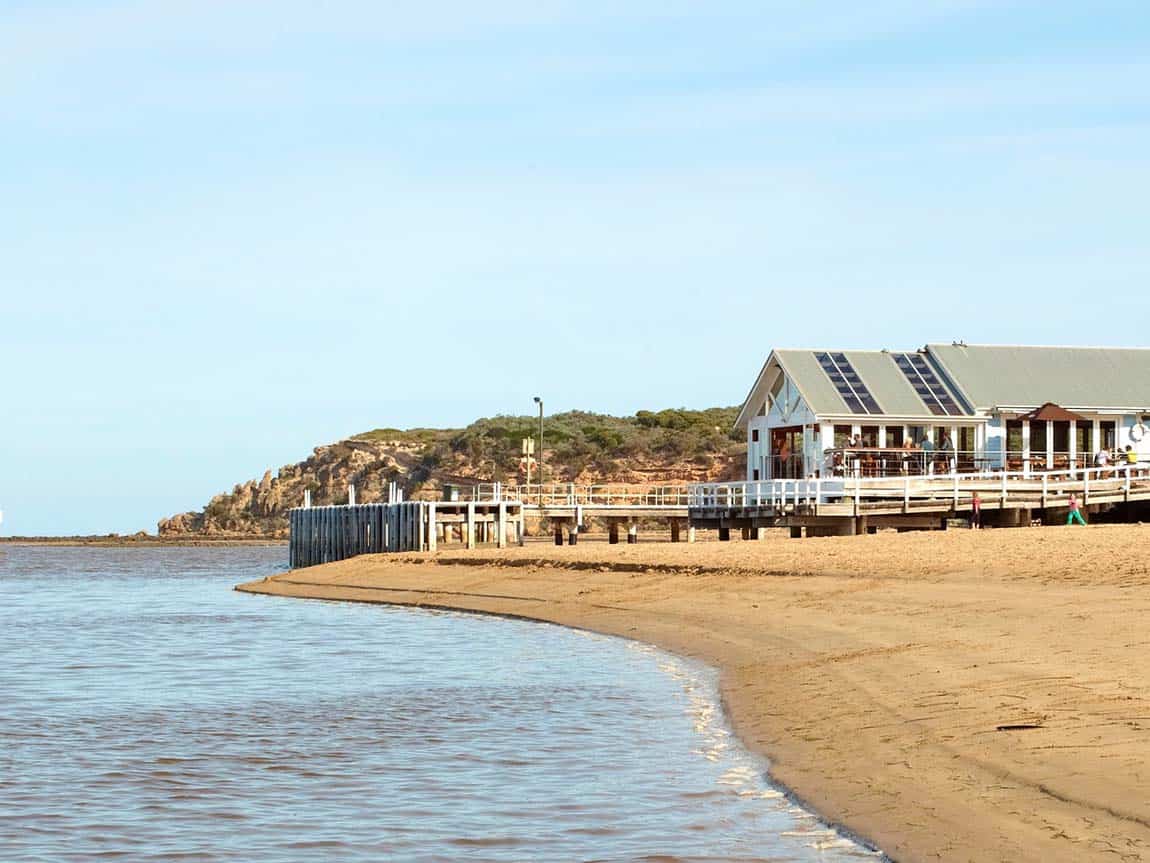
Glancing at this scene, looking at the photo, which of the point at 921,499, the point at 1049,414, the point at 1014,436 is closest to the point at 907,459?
the point at 1014,436

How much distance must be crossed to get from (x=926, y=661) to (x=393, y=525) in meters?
35.1

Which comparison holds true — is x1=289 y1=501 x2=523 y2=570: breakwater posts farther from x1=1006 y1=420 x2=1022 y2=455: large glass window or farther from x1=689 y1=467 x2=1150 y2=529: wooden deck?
x1=1006 y1=420 x2=1022 y2=455: large glass window

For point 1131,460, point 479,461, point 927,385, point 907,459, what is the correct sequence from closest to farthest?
1. point 1131,460
2. point 907,459
3. point 927,385
4. point 479,461

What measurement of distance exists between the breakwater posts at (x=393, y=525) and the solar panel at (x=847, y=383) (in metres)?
10.9

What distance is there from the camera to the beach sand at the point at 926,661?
9219 mm

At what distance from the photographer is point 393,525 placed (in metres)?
49.6

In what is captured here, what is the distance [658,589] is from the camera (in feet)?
94.9

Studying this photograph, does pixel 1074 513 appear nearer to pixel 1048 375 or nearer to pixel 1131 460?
pixel 1131 460

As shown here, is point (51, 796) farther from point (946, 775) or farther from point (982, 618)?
point (982, 618)

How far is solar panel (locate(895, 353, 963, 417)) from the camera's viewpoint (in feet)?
156

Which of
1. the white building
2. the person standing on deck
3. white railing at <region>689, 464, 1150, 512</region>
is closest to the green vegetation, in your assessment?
the white building

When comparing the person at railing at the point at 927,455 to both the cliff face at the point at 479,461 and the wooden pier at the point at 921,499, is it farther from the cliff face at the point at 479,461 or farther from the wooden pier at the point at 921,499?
the cliff face at the point at 479,461

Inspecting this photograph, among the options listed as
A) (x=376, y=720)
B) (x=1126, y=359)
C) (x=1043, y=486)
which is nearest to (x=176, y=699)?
(x=376, y=720)

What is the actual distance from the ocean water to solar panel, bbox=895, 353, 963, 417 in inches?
985
